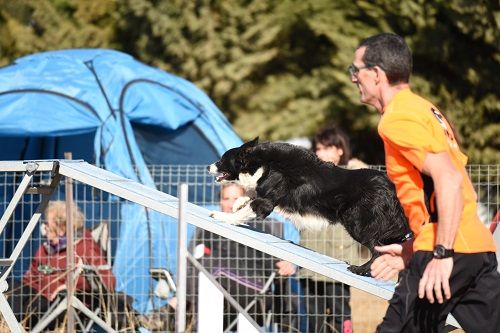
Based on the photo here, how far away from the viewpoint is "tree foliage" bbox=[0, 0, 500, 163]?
46.0ft

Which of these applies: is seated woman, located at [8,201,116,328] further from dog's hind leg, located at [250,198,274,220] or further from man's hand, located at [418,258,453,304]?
man's hand, located at [418,258,453,304]

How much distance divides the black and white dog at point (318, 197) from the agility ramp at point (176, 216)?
391mm

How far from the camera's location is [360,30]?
537 inches

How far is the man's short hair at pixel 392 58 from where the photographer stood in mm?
3279

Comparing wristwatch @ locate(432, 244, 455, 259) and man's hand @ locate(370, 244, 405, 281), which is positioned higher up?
wristwatch @ locate(432, 244, 455, 259)

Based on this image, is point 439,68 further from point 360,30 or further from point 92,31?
point 92,31

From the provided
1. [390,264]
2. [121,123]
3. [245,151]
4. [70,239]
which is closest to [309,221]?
[245,151]

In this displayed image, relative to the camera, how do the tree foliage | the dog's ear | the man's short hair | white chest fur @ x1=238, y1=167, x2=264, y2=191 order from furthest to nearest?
the tree foliage, the dog's ear, white chest fur @ x1=238, y1=167, x2=264, y2=191, the man's short hair

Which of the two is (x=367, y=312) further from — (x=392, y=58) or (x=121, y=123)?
(x=392, y=58)

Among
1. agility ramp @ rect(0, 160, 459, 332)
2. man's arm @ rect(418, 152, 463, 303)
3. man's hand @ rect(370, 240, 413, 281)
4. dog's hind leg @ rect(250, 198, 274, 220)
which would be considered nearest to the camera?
man's arm @ rect(418, 152, 463, 303)

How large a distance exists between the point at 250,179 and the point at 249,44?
10.3 metres

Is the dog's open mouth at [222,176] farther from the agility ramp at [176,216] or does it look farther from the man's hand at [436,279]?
the man's hand at [436,279]

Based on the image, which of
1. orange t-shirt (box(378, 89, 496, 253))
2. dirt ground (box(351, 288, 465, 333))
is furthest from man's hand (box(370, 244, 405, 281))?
dirt ground (box(351, 288, 465, 333))

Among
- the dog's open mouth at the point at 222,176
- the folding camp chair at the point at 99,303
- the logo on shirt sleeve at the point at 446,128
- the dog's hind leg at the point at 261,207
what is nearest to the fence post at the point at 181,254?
the logo on shirt sleeve at the point at 446,128
